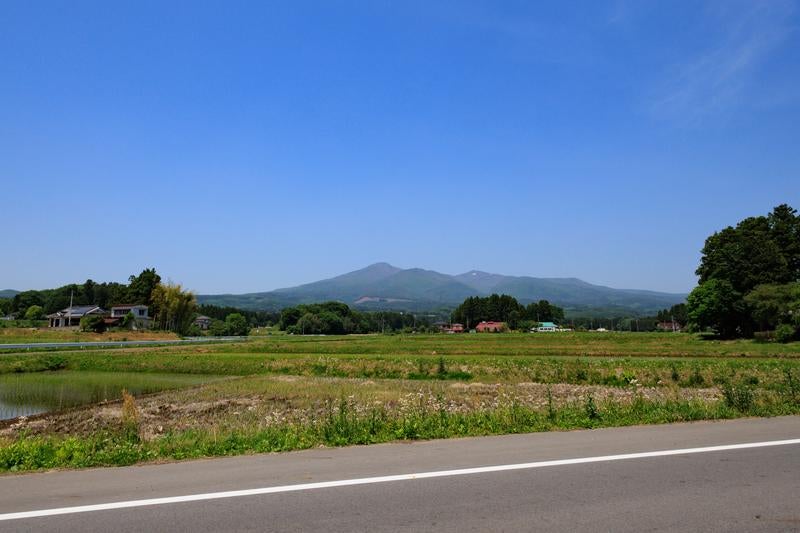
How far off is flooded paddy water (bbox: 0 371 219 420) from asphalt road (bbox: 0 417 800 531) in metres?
17.2

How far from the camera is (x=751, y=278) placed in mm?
61375

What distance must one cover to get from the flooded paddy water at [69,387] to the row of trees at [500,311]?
137743mm

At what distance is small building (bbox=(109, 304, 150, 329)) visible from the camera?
89.5 m

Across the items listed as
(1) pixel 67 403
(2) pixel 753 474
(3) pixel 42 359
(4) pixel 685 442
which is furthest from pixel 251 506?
(3) pixel 42 359

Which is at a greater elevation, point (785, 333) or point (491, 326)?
point (785, 333)

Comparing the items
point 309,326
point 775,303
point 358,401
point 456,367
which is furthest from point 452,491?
point 309,326

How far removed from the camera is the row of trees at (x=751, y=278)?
178ft

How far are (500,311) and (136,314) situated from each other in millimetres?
108165

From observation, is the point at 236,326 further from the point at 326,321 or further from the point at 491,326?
the point at 491,326

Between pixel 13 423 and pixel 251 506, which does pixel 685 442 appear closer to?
pixel 251 506

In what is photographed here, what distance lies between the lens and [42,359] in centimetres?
3816

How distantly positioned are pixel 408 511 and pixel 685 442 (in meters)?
5.07

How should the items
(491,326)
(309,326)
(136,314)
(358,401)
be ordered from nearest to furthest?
1. (358,401)
2. (136,314)
3. (309,326)
4. (491,326)

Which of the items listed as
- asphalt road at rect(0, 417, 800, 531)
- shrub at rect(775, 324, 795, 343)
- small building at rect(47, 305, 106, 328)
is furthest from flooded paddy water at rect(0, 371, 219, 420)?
small building at rect(47, 305, 106, 328)
